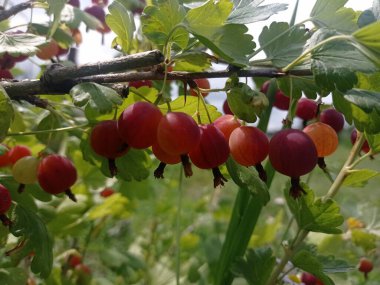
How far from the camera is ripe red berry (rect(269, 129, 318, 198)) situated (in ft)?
1.98

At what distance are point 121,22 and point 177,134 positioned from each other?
10.3 inches

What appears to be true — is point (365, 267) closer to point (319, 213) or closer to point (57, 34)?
point (319, 213)

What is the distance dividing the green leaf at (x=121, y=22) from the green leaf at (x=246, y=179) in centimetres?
25

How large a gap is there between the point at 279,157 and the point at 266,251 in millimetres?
425

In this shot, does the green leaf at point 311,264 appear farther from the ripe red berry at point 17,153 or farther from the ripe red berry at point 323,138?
the ripe red berry at point 17,153

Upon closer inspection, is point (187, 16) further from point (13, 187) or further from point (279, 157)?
point (13, 187)

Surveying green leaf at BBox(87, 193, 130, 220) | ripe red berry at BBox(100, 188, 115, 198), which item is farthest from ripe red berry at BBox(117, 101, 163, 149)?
ripe red berry at BBox(100, 188, 115, 198)

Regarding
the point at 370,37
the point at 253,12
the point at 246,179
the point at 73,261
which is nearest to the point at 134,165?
the point at 246,179

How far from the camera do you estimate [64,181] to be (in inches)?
31.6

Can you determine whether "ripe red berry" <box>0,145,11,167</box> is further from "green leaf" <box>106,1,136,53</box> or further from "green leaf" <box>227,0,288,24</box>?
"green leaf" <box>227,0,288,24</box>

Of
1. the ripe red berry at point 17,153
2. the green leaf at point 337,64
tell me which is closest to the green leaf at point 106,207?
the ripe red berry at point 17,153

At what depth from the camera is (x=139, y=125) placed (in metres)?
0.62

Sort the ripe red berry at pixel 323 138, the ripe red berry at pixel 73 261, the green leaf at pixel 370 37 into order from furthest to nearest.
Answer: the ripe red berry at pixel 73 261 → the ripe red berry at pixel 323 138 → the green leaf at pixel 370 37

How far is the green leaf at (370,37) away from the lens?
0.51 m
